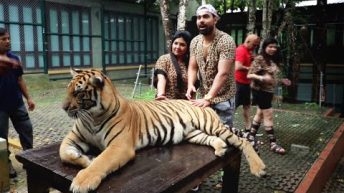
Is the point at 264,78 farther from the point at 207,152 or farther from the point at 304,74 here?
the point at 304,74

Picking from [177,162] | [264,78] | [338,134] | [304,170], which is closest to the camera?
[177,162]

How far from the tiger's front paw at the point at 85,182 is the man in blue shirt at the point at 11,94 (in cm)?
249

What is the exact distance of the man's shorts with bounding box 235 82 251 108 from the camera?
19.8 ft

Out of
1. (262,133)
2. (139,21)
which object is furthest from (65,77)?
(262,133)

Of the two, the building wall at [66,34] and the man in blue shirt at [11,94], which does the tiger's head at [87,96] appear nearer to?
the man in blue shirt at [11,94]

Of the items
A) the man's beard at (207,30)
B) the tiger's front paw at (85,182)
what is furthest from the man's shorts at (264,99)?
the tiger's front paw at (85,182)

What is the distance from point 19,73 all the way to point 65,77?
28.5 ft

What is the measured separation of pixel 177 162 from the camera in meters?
2.52

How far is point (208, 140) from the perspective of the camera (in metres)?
2.99

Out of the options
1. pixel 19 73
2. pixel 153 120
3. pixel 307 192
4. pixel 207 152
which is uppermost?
pixel 19 73

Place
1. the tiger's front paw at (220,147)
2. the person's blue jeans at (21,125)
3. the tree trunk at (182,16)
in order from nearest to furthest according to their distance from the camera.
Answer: the tiger's front paw at (220,147)
the person's blue jeans at (21,125)
the tree trunk at (182,16)

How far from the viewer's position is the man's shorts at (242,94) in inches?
238

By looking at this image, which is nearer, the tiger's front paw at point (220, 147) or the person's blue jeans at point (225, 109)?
the tiger's front paw at point (220, 147)

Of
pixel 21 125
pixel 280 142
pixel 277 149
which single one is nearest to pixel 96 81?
pixel 21 125
